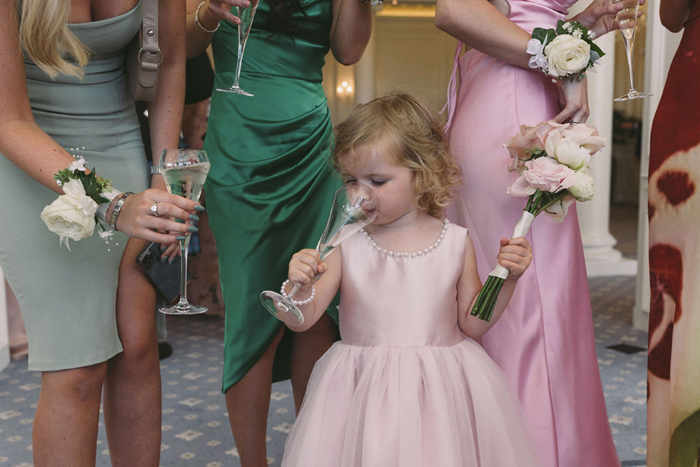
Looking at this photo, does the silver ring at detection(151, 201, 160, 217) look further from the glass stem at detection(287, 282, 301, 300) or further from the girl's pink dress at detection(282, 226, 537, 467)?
the girl's pink dress at detection(282, 226, 537, 467)

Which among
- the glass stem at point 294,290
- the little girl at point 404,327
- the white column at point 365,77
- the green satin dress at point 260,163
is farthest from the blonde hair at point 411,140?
the white column at point 365,77

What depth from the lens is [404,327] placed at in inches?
73.8

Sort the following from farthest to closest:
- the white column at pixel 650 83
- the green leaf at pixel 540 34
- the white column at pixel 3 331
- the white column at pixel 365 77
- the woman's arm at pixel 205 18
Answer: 1. the white column at pixel 365 77
2. the white column at pixel 650 83
3. the white column at pixel 3 331
4. the woman's arm at pixel 205 18
5. the green leaf at pixel 540 34

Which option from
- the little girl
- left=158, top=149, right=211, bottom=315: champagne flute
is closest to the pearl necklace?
the little girl

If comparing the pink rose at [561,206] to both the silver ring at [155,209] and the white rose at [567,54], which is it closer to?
the white rose at [567,54]

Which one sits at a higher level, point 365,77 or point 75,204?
point 365,77

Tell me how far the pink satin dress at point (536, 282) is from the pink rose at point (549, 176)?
0.31 metres

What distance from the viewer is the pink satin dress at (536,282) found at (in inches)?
78.7

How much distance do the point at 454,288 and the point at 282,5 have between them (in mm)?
1044

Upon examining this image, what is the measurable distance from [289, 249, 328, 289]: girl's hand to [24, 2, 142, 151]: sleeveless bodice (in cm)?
67

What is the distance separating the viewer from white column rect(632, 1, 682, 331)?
461 cm

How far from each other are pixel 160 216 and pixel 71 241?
1.25 feet

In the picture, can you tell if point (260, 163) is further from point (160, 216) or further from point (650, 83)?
point (650, 83)

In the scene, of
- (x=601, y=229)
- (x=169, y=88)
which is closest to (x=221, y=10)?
(x=169, y=88)
